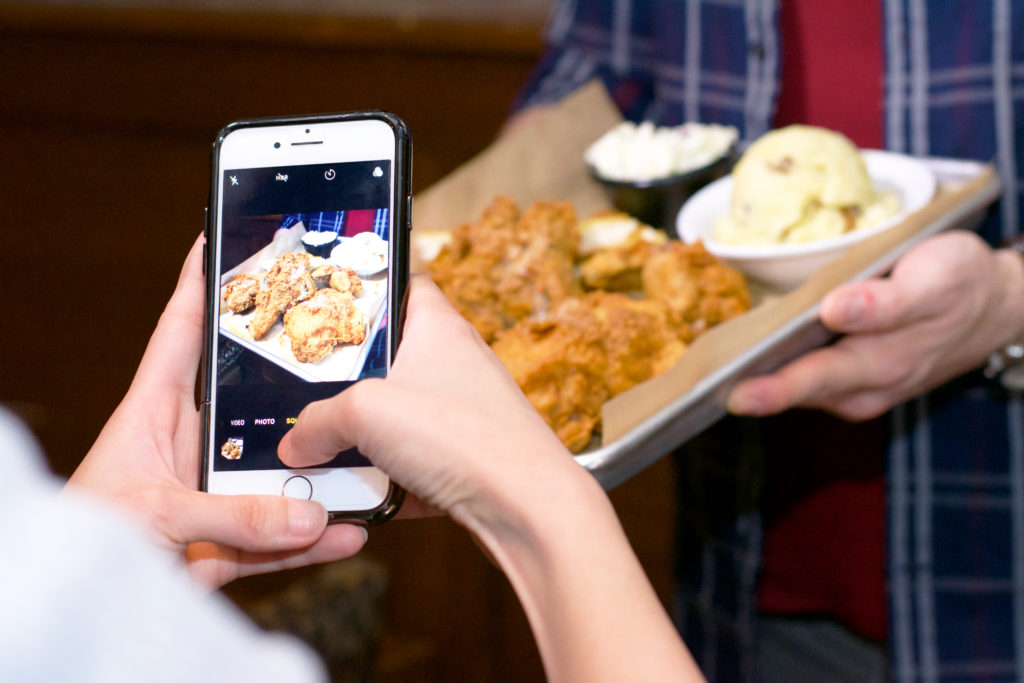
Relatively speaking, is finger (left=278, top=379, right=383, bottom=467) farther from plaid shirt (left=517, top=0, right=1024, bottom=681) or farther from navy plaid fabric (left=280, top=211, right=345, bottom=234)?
plaid shirt (left=517, top=0, right=1024, bottom=681)

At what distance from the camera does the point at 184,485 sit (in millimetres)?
580

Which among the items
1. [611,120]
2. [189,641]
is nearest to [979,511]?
[611,120]

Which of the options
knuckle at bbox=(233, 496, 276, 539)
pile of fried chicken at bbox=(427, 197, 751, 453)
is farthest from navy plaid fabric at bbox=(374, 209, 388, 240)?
pile of fried chicken at bbox=(427, 197, 751, 453)

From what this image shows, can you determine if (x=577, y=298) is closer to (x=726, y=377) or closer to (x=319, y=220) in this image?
(x=726, y=377)

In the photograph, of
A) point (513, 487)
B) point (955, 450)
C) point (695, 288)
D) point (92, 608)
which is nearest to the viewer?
point (92, 608)

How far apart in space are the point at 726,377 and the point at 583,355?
16 centimetres

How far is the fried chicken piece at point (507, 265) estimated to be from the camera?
104 centimetres

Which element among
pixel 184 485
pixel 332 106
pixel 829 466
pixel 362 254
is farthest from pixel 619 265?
pixel 332 106

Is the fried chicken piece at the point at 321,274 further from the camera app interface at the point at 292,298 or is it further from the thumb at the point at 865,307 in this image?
the thumb at the point at 865,307

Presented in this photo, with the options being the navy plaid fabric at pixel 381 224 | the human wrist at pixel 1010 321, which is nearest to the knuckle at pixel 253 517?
the navy plaid fabric at pixel 381 224

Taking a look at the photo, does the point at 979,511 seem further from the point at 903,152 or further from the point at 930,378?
the point at 903,152

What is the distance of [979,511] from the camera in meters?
1.17

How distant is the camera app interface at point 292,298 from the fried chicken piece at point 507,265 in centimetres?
42

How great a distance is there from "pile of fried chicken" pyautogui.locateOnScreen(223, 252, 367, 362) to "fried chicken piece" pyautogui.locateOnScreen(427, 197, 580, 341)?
1.42ft
